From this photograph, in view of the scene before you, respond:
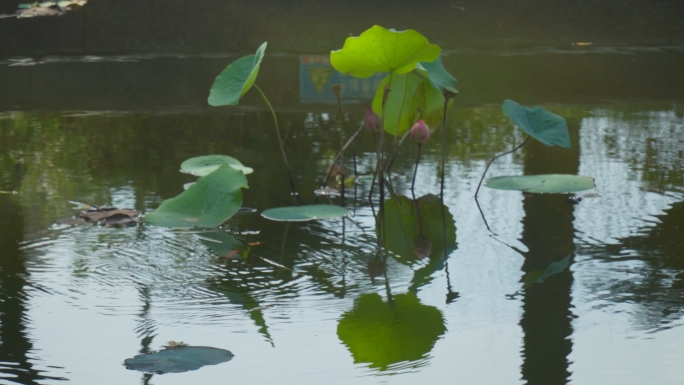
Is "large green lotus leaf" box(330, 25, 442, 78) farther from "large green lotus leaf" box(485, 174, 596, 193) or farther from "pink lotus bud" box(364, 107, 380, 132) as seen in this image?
"large green lotus leaf" box(485, 174, 596, 193)

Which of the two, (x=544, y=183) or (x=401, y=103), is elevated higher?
→ (x=401, y=103)

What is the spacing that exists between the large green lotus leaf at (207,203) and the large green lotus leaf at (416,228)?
0.40 meters

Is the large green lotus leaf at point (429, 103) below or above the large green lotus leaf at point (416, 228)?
above

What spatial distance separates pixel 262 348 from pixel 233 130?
83.5 inches

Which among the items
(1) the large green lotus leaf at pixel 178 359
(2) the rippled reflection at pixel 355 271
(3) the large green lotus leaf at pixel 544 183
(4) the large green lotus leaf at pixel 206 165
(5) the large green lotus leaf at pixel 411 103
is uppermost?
(5) the large green lotus leaf at pixel 411 103

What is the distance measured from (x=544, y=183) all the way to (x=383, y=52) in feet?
2.25

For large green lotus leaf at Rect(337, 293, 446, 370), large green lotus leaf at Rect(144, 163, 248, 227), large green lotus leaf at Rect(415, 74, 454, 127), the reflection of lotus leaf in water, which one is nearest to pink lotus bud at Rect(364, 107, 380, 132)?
large green lotus leaf at Rect(415, 74, 454, 127)

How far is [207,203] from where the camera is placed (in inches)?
84.0

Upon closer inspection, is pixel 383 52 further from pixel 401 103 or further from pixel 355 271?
pixel 355 271

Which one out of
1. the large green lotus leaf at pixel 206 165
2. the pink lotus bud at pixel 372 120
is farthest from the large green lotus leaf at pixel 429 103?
the large green lotus leaf at pixel 206 165

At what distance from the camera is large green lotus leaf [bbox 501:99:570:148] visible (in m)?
2.37

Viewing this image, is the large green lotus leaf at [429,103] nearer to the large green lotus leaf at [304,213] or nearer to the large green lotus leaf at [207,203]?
the large green lotus leaf at [304,213]

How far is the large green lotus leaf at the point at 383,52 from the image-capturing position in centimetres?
215

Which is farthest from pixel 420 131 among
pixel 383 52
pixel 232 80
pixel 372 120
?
pixel 232 80
